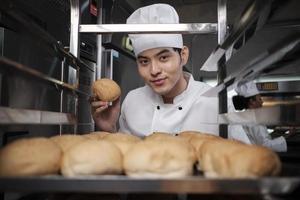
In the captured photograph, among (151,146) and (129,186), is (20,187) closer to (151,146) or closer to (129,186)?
(129,186)

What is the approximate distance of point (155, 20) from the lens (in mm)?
1608

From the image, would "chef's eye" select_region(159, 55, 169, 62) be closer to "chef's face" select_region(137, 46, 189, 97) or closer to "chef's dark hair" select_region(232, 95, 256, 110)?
"chef's face" select_region(137, 46, 189, 97)

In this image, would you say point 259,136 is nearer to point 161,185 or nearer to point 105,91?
point 105,91

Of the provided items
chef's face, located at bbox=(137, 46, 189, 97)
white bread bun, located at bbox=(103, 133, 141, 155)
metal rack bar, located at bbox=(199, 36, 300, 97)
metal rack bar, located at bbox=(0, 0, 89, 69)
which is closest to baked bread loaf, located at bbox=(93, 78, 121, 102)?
chef's face, located at bbox=(137, 46, 189, 97)

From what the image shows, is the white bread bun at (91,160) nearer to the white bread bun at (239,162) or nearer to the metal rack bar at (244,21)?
the white bread bun at (239,162)

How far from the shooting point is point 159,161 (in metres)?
0.64

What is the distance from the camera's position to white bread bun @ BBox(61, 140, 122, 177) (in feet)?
2.11

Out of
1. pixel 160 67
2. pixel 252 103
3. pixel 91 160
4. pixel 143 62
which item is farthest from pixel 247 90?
pixel 91 160

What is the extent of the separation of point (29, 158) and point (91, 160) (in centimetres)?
13

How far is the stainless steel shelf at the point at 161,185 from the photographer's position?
1.59 feet

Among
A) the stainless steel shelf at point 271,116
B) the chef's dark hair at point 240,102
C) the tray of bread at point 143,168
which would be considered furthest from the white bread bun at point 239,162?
the chef's dark hair at point 240,102

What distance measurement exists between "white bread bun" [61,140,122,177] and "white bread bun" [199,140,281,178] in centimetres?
21

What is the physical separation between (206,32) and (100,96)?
55 centimetres

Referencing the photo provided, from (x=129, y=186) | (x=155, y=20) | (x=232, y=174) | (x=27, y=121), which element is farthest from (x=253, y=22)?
(x=155, y=20)
